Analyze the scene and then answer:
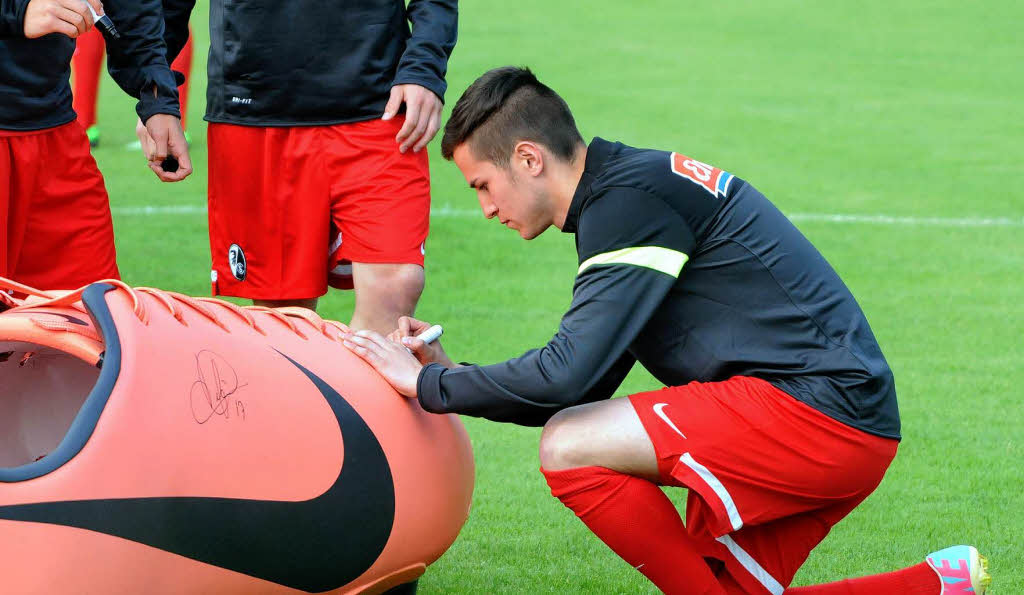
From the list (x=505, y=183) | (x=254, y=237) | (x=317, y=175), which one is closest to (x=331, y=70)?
(x=317, y=175)

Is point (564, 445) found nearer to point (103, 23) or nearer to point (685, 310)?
point (685, 310)

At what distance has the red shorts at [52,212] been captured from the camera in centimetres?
356

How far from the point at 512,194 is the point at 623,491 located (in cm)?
67

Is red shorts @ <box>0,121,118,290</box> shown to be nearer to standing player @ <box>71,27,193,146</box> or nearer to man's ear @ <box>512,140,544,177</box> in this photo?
man's ear @ <box>512,140,544,177</box>

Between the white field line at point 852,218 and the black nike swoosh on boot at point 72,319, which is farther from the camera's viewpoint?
the white field line at point 852,218

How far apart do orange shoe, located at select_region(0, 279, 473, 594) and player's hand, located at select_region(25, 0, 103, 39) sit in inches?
33.1

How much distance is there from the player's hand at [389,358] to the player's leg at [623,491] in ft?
1.03

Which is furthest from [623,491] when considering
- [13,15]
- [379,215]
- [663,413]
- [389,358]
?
[13,15]

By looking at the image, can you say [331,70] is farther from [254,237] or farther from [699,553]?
[699,553]

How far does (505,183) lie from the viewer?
2957 mm

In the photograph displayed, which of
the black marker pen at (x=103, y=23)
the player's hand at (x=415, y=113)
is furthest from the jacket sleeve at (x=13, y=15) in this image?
the player's hand at (x=415, y=113)

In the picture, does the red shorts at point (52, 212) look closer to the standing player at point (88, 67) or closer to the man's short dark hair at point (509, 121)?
the man's short dark hair at point (509, 121)

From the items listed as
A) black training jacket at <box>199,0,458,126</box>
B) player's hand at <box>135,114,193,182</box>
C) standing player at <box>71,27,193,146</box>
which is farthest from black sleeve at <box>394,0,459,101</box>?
standing player at <box>71,27,193,146</box>

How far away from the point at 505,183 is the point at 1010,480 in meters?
1.85
